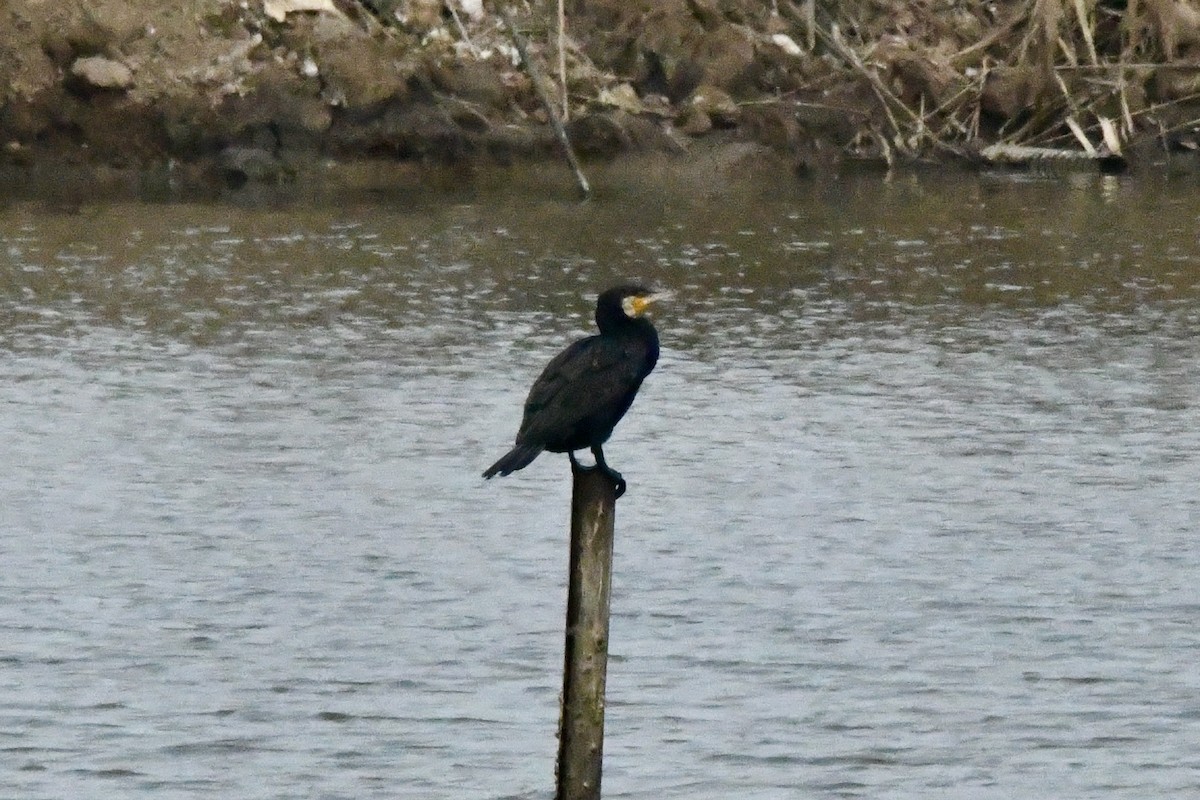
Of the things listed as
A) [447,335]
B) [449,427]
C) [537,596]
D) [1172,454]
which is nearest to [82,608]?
[537,596]

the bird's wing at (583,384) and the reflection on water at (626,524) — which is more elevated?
the bird's wing at (583,384)

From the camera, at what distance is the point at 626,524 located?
1562cm

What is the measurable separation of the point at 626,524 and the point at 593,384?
5402 mm

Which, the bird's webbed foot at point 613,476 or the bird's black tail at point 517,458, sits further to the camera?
the bird's black tail at point 517,458

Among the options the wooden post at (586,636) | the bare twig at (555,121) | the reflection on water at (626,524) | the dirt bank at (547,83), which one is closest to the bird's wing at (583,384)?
the wooden post at (586,636)

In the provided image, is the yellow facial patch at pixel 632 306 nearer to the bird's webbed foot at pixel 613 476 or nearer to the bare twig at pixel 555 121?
the bird's webbed foot at pixel 613 476

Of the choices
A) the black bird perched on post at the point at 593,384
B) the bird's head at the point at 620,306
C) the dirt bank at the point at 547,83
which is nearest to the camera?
the black bird perched on post at the point at 593,384

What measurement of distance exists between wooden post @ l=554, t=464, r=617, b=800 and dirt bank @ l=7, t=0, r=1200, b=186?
85.0 feet

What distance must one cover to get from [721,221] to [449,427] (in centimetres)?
1331

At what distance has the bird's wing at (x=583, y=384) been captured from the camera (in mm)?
10180

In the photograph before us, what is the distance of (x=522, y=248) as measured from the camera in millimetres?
29219

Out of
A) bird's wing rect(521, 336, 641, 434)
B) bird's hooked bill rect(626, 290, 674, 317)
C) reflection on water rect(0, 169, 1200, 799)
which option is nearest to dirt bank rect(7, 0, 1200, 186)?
reflection on water rect(0, 169, 1200, 799)

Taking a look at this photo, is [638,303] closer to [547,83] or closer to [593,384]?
[593,384]

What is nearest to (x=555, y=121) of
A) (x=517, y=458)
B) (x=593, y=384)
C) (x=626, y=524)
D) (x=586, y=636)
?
(x=626, y=524)
